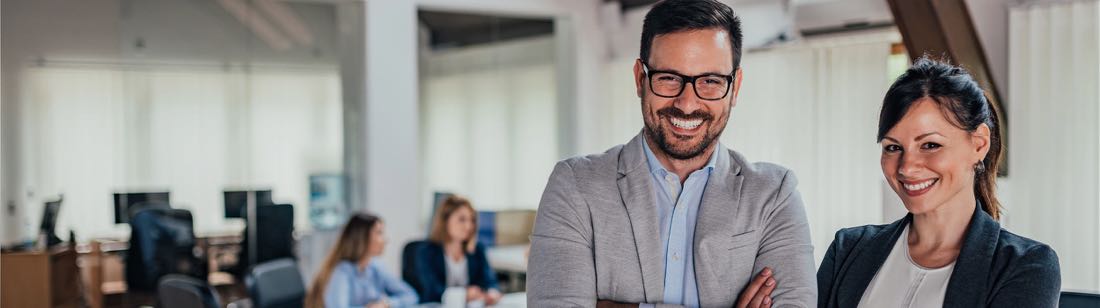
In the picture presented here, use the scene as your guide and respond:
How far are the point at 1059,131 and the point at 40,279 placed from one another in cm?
625

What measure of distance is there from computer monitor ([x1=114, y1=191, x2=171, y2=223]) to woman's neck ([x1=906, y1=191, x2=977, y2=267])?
606cm

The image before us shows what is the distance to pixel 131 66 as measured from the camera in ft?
23.5

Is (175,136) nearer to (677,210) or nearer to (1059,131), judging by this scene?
(1059,131)

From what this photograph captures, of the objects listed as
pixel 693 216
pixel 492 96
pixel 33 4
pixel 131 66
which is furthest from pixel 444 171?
pixel 693 216

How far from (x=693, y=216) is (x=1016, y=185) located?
12.5 ft

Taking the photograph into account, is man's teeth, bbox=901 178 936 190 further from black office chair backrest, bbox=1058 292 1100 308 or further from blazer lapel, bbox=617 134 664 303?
black office chair backrest, bbox=1058 292 1100 308

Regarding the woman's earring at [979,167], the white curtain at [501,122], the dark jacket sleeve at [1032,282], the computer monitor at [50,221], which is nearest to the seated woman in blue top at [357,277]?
the computer monitor at [50,221]

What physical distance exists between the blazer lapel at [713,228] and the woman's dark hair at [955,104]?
37 cm

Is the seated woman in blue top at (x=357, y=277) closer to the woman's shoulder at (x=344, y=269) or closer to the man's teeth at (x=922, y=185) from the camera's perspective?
the woman's shoulder at (x=344, y=269)

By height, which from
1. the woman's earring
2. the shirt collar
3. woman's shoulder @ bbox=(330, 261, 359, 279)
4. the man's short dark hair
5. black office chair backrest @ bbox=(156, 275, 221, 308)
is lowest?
woman's shoulder @ bbox=(330, 261, 359, 279)

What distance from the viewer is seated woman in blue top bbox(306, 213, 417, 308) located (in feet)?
17.6

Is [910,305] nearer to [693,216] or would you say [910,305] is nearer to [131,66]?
[693,216]

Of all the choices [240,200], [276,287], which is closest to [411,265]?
[276,287]

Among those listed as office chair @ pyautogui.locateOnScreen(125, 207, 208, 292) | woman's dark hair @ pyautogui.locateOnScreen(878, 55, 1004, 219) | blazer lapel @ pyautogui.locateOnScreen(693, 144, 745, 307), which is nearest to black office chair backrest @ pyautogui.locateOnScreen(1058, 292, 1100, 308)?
woman's dark hair @ pyautogui.locateOnScreen(878, 55, 1004, 219)
